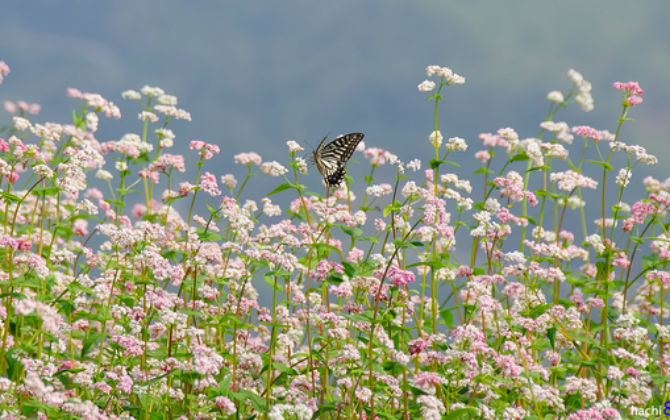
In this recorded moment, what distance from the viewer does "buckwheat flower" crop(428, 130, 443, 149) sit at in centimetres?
814

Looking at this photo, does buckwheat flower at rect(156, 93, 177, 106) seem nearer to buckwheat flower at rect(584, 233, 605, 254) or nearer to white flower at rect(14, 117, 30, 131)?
white flower at rect(14, 117, 30, 131)

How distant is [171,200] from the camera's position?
8.38 metres

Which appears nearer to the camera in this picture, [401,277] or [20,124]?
[401,277]

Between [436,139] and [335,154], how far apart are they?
5.42 ft

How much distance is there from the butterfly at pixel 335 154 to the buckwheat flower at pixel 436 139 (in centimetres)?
115

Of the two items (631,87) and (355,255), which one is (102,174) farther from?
(631,87)

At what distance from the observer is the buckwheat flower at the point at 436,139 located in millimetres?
8141

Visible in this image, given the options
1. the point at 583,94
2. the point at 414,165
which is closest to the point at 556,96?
the point at 583,94

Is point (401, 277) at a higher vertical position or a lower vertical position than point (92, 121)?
lower

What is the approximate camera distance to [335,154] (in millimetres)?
9297

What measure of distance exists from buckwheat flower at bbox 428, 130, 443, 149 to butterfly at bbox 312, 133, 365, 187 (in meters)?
1.15

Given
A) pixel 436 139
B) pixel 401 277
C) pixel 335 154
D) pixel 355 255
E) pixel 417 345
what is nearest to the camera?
pixel 401 277

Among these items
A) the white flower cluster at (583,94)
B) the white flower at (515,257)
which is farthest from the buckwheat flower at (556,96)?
the white flower at (515,257)

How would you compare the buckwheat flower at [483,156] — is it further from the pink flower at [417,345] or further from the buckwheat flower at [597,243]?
the pink flower at [417,345]
